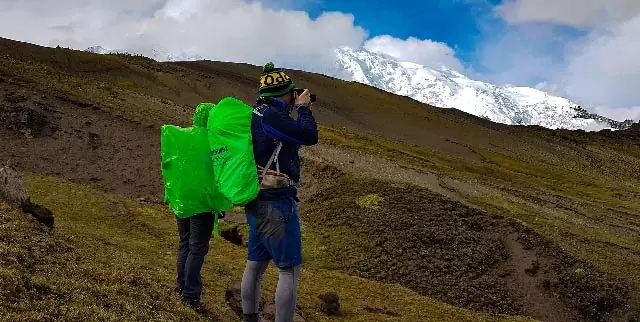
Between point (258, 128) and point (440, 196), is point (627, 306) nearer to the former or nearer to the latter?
point (440, 196)

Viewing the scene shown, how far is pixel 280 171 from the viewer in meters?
7.46

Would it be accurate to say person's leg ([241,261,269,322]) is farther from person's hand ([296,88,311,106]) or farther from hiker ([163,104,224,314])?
person's hand ([296,88,311,106])

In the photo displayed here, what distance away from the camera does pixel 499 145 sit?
305 ft

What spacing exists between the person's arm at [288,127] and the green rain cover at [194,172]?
203 centimetres

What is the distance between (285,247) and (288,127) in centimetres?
143

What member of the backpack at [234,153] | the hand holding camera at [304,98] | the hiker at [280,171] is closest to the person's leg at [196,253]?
the backpack at [234,153]

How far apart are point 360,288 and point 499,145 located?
266 ft

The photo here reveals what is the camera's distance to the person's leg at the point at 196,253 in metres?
9.19

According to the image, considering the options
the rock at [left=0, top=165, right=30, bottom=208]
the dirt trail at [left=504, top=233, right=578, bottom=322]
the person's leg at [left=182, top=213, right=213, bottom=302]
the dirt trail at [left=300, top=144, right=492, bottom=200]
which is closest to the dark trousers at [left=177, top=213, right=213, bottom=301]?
the person's leg at [left=182, top=213, right=213, bottom=302]

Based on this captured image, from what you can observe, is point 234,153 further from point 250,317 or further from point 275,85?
point 250,317

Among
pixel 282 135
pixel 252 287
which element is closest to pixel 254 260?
pixel 252 287

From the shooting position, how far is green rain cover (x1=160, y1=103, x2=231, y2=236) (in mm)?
9047

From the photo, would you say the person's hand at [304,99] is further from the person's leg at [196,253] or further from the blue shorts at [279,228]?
the person's leg at [196,253]

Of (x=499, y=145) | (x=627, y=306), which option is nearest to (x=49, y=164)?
(x=627, y=306)
